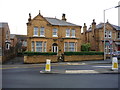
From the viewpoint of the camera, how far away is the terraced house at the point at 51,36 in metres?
24.5

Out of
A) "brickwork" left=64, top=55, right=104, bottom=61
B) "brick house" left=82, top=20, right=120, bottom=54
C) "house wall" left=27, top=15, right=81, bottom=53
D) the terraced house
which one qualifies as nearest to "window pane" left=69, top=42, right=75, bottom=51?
the terraced house

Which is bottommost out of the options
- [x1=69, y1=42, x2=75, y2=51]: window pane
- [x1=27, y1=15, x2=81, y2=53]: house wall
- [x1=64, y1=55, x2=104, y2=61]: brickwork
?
[x1=64, y1=55, x2=104, y2=61]: brickwork

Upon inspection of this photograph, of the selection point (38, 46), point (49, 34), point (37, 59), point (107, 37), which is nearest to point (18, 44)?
point (38, 46)

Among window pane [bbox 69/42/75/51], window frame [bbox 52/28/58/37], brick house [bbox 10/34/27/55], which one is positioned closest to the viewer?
window frame [bbox 52/28/58/37]

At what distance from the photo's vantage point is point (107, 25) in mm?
29859

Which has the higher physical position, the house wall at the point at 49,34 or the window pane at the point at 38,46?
the house wall at the point at 49,34

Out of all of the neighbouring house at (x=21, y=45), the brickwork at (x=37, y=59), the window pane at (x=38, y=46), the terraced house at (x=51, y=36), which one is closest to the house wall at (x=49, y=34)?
the terraced house at (x=51, y=36)

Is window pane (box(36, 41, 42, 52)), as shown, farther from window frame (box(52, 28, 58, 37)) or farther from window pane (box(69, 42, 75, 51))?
window pane (box(69, 42, 75, 51))

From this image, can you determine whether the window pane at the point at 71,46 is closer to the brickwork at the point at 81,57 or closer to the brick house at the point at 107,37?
the brickwork at the point at 81,57

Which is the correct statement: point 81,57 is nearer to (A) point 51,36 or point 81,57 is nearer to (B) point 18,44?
(A) point 51,36

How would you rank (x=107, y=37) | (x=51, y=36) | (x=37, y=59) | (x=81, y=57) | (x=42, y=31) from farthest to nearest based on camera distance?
(x=107, y=37), (x=51, y=36), (x=42, y=31), (x=81, y=57), (x=37, y=59)

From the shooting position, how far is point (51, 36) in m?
25.6

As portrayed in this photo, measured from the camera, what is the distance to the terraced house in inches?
963

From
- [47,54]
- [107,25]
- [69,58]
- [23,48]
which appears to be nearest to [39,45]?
[47,54]
